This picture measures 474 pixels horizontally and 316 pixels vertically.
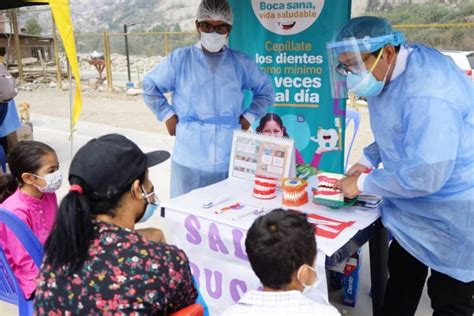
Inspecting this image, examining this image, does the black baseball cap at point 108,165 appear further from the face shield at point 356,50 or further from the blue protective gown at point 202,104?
the blue protective gown at point 202,104

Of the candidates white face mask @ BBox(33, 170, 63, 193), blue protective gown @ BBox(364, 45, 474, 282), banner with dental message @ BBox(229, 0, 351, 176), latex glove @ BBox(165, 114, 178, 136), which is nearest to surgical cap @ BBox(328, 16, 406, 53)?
blue protective gown @ BBox(364, 45, 474, 282)

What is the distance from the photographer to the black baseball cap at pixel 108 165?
1.19 meters

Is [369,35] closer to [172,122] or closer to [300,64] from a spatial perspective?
[172,122]

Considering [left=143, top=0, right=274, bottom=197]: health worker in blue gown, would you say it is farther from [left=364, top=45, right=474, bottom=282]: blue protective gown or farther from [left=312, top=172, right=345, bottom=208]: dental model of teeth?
[left=364, top=45, right=474, bottom=282]: blue protective gown

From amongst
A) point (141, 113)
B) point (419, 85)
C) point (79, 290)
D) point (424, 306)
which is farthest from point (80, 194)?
point (141, 113)

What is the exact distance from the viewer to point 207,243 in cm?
200

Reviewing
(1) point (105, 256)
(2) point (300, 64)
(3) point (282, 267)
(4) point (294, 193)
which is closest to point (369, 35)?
(4) point (294, 193)

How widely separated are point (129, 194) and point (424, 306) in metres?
1.91

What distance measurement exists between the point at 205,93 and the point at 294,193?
33.4 inches

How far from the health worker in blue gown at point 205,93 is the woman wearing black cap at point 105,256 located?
133 cm

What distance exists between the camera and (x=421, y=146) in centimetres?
153

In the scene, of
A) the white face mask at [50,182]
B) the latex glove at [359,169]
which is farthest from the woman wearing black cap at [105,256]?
the latex glove at [359,169]

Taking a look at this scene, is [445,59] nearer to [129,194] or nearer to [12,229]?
[129,194]

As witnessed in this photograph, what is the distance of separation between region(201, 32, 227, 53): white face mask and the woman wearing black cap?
143 centimetres
